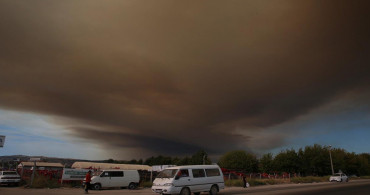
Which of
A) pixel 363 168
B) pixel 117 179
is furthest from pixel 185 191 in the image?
pixel 363 168

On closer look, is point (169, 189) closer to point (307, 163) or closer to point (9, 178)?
point (9, 178)

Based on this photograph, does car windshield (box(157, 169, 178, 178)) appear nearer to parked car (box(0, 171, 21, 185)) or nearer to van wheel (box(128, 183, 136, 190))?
van wheel (box(128, 183, 136, 190))

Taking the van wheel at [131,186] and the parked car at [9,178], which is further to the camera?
the van wheel at [131,186]

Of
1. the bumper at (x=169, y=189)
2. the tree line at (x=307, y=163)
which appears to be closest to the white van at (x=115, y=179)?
the bumper at (x=169, y=189)

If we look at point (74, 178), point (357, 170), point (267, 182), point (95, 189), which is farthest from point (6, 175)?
point (357, 170)

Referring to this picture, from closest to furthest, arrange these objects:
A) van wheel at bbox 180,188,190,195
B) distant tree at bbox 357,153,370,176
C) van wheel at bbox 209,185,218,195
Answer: van wheel at bbox 180,188,190,195, van wheel at bbox 209,185,218,195, distant tree at bbox 357,153,370,176

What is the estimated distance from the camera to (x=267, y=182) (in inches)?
1534

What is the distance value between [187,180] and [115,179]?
1219 centimetres

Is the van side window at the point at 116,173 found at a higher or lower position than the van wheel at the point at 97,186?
higher

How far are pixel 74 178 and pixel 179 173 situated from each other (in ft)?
54.5

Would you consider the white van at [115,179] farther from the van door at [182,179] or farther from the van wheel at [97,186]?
the van door at [182,179]

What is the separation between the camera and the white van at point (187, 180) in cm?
1714

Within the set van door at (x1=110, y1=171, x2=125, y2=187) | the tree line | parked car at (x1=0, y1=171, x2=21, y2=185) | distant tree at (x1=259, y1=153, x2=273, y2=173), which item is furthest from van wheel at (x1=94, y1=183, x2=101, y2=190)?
distant tree at (x1=259, y1=153, x2=273, y2=173)

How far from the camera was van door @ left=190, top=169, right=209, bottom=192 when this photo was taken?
1816 cm
